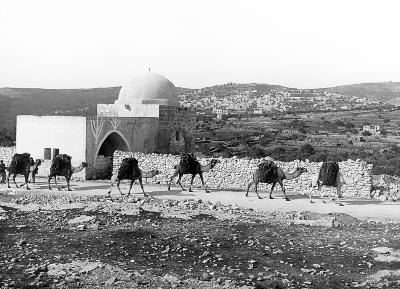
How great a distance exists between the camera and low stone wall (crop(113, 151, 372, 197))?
16.8m

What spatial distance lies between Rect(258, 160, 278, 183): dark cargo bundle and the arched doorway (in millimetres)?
7846

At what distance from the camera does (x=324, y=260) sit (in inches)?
381

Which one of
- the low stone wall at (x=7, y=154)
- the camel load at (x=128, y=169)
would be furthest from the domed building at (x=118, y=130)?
the camel load at (x=128, y=169)

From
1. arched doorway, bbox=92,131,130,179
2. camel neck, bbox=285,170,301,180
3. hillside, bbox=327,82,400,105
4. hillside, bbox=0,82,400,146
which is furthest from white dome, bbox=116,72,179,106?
hillside, bbox=327,82,400,105

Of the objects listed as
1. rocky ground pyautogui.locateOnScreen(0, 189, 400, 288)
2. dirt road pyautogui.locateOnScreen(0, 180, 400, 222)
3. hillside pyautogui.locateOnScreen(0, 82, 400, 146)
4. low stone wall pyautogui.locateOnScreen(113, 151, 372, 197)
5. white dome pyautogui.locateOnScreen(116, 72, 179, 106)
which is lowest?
rocky ground pyautogui.locateOnScreen(0, 189, 400, 288)

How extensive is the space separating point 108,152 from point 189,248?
1456 centimetres

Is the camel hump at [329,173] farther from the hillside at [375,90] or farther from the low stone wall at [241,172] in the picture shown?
the hillside at [375,90]

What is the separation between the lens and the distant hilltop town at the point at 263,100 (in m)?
86.6

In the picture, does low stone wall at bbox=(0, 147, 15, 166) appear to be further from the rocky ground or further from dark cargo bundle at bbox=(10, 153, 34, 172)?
the rocky ground

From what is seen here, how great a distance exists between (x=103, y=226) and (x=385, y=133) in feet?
136

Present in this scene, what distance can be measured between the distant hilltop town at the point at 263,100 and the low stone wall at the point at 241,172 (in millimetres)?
62235

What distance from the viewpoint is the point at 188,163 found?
17734mm

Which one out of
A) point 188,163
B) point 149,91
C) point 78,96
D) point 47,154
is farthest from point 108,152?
point 78,96

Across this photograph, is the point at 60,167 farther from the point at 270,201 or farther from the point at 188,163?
the point at 270,201
